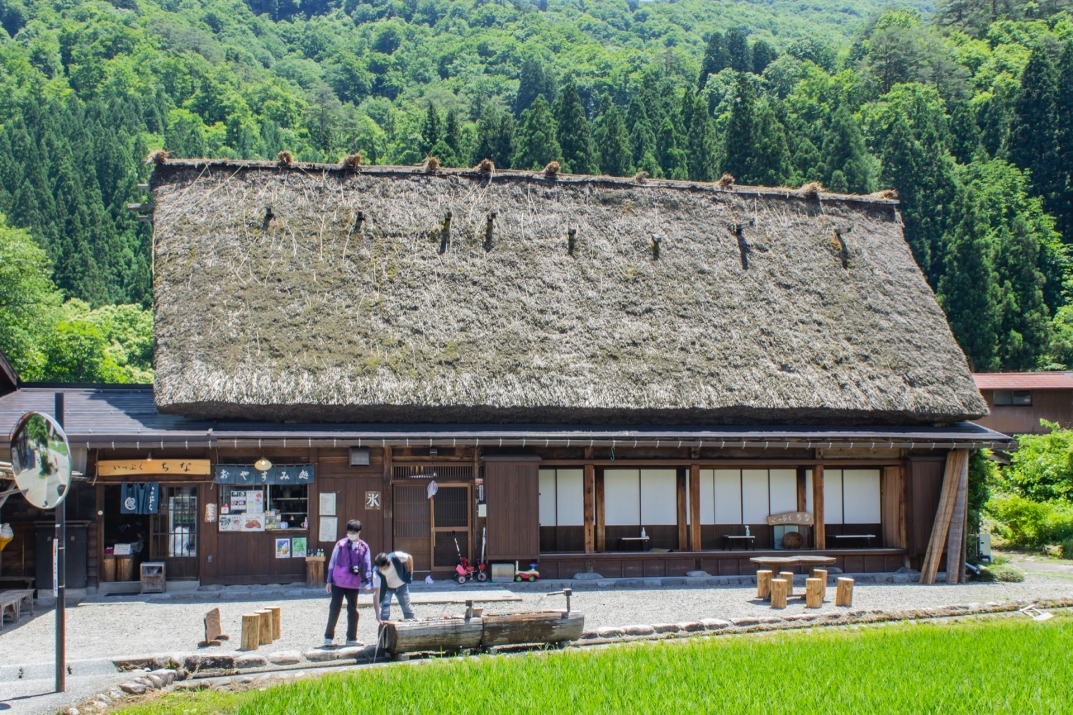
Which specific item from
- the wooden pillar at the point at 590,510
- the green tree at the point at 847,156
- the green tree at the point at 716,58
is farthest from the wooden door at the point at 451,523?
the green tree at the point at 716,58

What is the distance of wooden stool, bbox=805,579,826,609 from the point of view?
14.1m

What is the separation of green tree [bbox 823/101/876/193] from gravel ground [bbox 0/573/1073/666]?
32.6 m

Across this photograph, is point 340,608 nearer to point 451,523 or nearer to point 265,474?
point 265,474

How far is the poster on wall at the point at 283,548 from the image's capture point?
53.0ft

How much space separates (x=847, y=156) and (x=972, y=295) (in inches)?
456

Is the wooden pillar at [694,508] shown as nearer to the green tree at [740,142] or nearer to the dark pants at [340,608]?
the dark pants at [340,608]

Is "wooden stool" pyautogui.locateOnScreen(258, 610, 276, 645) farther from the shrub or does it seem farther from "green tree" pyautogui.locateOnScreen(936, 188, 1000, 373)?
"green tree" pyautogui.locateOnScreen(936, 188, 1000, 373)

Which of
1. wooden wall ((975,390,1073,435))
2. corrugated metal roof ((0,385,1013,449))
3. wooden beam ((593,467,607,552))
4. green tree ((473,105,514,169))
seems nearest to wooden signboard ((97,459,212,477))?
corrugated metal roof ((0,385,1013,449))

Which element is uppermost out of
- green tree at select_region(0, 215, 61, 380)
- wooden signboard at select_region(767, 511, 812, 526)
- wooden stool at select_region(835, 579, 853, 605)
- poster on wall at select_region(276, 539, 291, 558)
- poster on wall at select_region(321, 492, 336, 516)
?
green tree at select_region(0, 215, 61, 380)

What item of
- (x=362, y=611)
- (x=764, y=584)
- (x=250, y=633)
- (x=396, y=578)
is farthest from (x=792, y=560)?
(x=250, y=633)

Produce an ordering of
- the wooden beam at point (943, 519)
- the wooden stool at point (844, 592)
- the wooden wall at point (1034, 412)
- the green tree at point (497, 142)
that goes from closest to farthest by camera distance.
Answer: the wooden stool at point (844, 592) < the wooden beam at point (943, 519) < the wooden wall at point (1034, 412) < the green tree at point (497, 142)

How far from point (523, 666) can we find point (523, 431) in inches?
267

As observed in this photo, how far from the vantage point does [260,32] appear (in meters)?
129

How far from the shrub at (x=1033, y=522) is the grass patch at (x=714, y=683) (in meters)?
11.5
